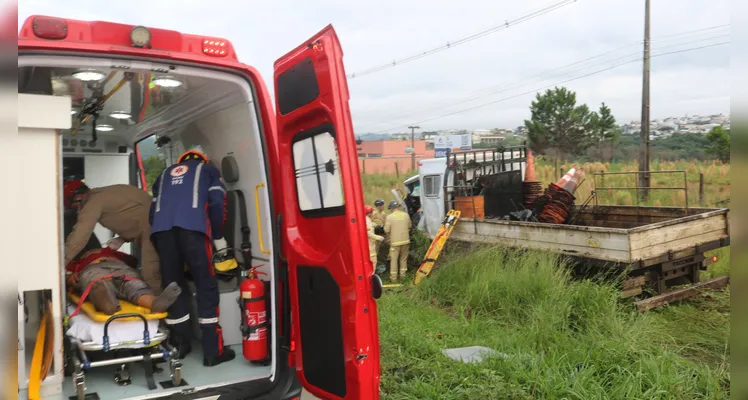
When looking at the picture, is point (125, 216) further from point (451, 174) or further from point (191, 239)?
point (451, 174)

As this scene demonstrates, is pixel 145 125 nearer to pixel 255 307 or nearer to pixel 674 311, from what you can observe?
pixel 255 307

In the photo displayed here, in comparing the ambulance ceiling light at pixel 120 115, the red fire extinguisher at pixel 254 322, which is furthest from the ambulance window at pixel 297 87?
the ambulance ceiling light at pixel 120 115

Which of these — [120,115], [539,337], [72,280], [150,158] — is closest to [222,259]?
[72,280]

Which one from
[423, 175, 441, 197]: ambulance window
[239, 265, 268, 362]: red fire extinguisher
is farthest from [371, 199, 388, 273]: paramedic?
[239, 265, 268, 362]: red fire extinguisher

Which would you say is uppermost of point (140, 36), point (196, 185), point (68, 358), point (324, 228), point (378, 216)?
point (140, 36)

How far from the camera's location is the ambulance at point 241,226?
2.87 meters

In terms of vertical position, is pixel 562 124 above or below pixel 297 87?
above

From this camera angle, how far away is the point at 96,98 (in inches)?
179

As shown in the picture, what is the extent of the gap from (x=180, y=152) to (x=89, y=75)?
7.99 ft

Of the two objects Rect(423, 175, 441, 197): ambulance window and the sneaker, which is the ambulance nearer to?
the sneaker

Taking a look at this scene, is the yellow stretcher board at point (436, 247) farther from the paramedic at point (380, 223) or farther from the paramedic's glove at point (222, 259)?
the paramedic's glove at point (222, 259)

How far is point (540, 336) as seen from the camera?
5438mm

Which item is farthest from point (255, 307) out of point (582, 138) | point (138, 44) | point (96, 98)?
point (582, 138)

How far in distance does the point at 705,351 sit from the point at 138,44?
574 cm
